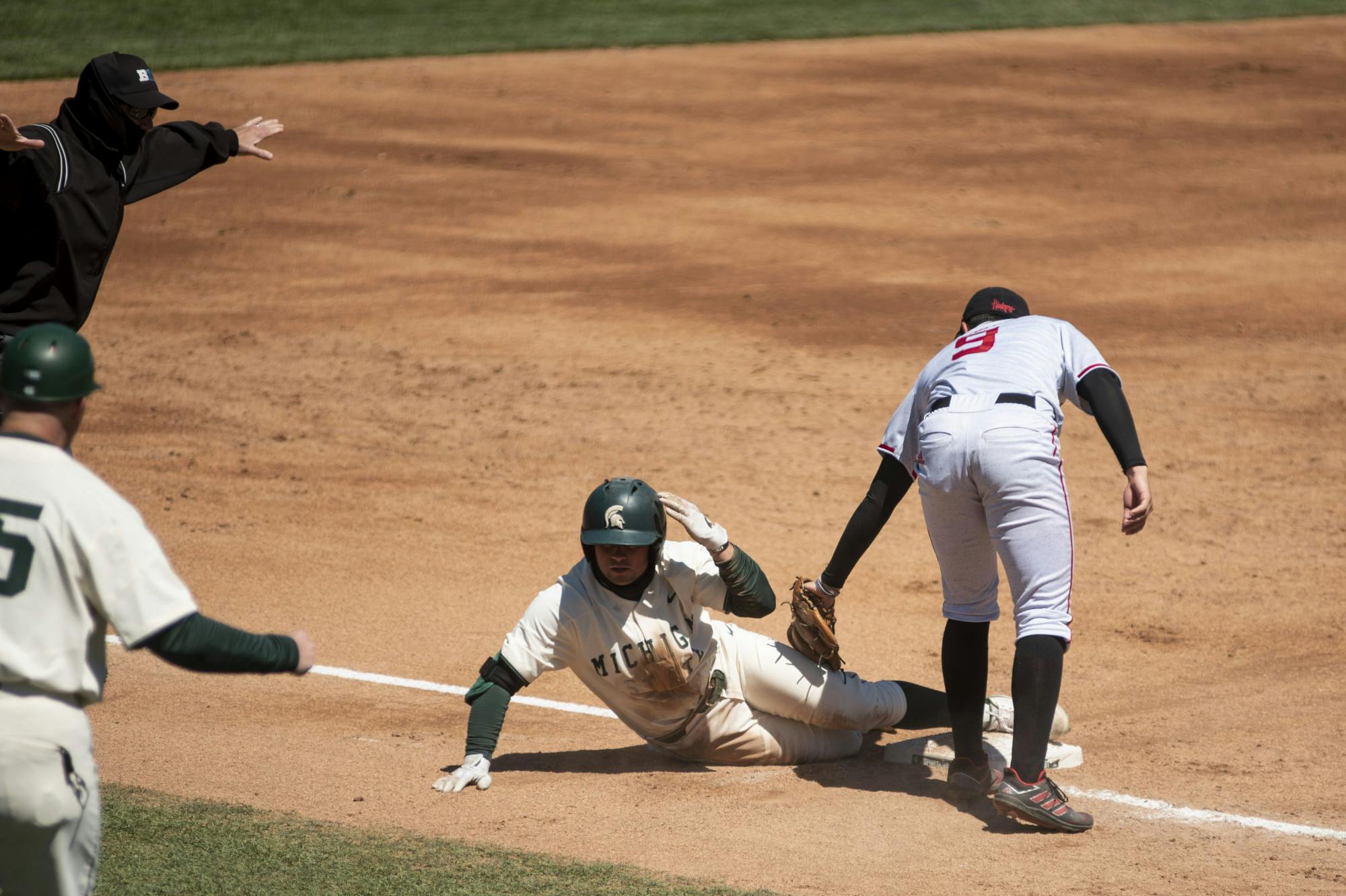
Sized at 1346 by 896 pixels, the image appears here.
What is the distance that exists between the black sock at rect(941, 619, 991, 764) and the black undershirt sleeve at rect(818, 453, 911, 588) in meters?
0.44

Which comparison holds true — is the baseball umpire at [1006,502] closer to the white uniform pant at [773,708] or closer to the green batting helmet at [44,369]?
the white uniform pant at [773,708]

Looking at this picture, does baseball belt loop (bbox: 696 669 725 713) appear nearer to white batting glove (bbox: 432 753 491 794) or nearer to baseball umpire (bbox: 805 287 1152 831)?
baseball umpire (bbox: 805 287 1152 831)

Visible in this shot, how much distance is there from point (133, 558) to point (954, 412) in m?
2.87

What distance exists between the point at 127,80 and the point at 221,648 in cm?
335

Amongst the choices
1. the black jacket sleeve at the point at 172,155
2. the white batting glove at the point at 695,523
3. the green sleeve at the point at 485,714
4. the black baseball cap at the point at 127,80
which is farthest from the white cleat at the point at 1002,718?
the black baseball cap at the point at 127,80

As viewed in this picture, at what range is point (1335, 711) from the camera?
6.05m

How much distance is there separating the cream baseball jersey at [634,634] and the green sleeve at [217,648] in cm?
190

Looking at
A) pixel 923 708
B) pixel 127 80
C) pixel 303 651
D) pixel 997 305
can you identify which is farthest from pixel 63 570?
pixel 923 708

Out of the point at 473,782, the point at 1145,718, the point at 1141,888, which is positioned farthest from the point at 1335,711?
the point at 473,782

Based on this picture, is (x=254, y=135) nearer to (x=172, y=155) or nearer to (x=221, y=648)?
(x=172, y=155)

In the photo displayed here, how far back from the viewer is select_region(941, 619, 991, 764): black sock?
5.16 m

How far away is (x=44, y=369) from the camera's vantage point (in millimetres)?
3002

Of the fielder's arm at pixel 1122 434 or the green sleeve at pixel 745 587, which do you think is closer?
the fielder's arm at pixel 1122 434

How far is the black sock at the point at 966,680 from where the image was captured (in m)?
5.16
